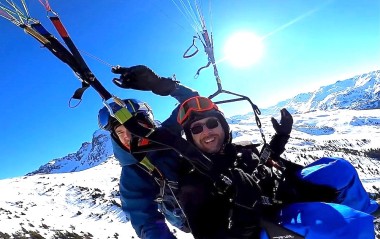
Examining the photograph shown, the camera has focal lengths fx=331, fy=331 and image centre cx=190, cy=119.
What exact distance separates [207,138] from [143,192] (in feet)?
3.71

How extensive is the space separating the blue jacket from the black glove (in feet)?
3.43

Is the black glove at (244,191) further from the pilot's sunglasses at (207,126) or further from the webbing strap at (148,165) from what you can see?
the webbing strap at (148,165)

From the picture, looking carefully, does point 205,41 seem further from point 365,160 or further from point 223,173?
point 365,160

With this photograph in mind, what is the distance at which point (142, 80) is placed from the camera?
13.6 feet


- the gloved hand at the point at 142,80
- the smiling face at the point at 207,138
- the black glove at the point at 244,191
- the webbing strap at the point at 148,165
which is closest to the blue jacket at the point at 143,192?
the webbing strap at the point at 148,165

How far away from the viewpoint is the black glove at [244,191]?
3.00 m

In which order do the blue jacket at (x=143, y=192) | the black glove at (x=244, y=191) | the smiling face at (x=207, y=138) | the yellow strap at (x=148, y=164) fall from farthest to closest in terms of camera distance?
the blue jacket at (x=143, y=192) < the smiling face at (x=207, y=138) < the yellow strap at (x=148, y=164) < the black glove at (x=244, y=191)

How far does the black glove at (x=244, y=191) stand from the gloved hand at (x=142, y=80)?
5.32ft

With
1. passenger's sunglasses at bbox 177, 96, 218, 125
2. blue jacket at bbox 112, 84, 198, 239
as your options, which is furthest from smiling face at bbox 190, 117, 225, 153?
blue jacket at bbox 112, 84, 198, 239

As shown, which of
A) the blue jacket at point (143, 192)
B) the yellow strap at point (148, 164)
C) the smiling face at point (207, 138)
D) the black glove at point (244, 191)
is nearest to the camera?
the black glove at point (244, 191)

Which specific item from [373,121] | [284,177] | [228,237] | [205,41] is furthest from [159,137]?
[373,121]

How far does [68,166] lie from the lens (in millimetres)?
191125

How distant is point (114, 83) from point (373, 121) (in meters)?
172

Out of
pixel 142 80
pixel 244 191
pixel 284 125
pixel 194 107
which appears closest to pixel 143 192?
pixel 194 107
